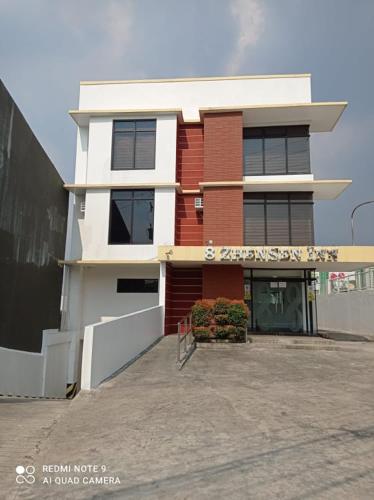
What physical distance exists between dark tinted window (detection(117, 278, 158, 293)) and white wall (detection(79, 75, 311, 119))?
7714 mm

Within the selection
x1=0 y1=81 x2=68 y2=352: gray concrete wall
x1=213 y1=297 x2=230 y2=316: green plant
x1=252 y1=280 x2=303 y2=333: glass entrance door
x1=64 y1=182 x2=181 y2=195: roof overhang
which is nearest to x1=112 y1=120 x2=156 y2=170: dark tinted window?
x1=64 y1=182 x2=181 y2=195: roof overhang

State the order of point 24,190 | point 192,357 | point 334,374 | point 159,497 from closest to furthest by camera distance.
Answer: point 159,497, point 334,374, point 192,357, point 24,190

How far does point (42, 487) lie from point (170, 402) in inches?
113

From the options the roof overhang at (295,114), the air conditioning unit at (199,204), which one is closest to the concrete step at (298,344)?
the air conditioning unit at (199,204)

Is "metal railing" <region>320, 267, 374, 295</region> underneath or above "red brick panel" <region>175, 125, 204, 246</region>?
underneath

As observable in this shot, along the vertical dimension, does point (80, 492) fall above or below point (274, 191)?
below

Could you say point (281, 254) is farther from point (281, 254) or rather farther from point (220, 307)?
point (220, 307)

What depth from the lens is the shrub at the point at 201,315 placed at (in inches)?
499

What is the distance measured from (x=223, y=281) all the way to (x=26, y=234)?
750cm

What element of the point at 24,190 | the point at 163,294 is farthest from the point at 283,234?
the point at 24,190

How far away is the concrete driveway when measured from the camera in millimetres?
3539

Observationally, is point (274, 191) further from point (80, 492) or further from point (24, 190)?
point (80, 492)

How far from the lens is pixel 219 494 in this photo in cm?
338

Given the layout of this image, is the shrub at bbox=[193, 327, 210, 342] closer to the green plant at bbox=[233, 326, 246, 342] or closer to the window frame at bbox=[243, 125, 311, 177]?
the green plant at bbox=[233, 326, 246, 342]
